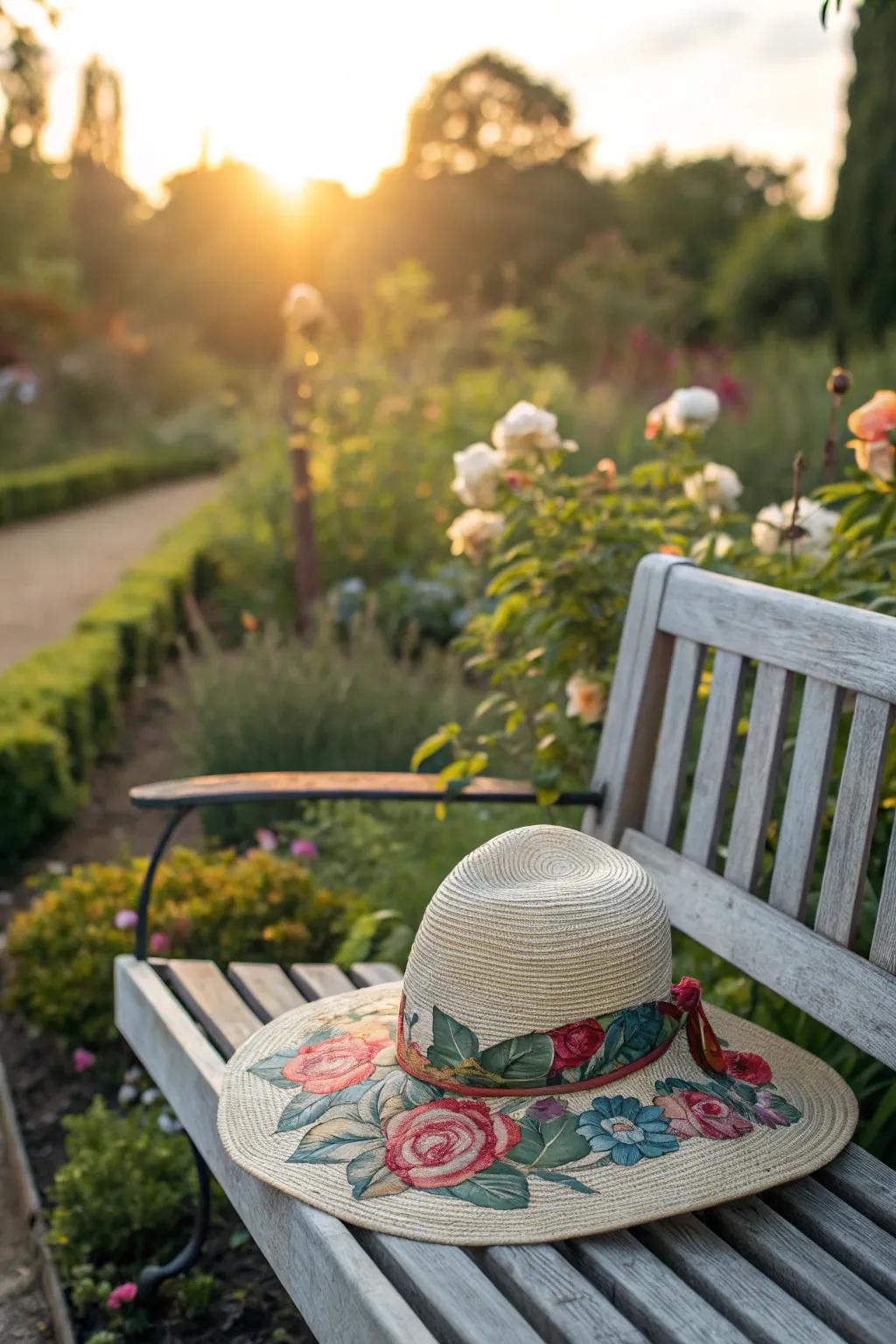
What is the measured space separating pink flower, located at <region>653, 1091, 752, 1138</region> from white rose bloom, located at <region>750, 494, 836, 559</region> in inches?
51.2

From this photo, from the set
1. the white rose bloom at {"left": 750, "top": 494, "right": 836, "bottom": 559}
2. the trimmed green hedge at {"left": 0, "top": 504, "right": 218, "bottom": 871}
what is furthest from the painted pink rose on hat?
the trimmed green hedge at {"left": 0, "top": 504, "right": 218, "bottom": 871}

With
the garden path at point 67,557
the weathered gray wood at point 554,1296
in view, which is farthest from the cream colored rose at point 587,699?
the garden path at point 67,557

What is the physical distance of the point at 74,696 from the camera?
498cm

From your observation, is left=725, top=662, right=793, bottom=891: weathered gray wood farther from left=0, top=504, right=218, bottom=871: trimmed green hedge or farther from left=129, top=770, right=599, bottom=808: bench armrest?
left=0, top=504, right=218, bottom=871: trimmed green hedge

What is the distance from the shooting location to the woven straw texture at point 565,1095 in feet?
4.50

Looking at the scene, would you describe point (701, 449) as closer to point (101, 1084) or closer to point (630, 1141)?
point (101, 1084)

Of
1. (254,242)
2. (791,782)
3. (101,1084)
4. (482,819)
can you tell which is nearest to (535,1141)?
(791,782)

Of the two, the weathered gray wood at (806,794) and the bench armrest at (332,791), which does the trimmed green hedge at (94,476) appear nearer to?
the bench armrest at (332,791)

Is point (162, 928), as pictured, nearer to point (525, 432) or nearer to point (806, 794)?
point (525, 432)


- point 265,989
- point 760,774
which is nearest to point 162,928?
point 265,989

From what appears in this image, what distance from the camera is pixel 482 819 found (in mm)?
3619

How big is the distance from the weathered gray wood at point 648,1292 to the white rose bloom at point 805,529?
5.02ft

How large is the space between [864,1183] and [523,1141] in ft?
1.35

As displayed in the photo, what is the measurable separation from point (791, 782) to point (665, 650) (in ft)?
1.47
